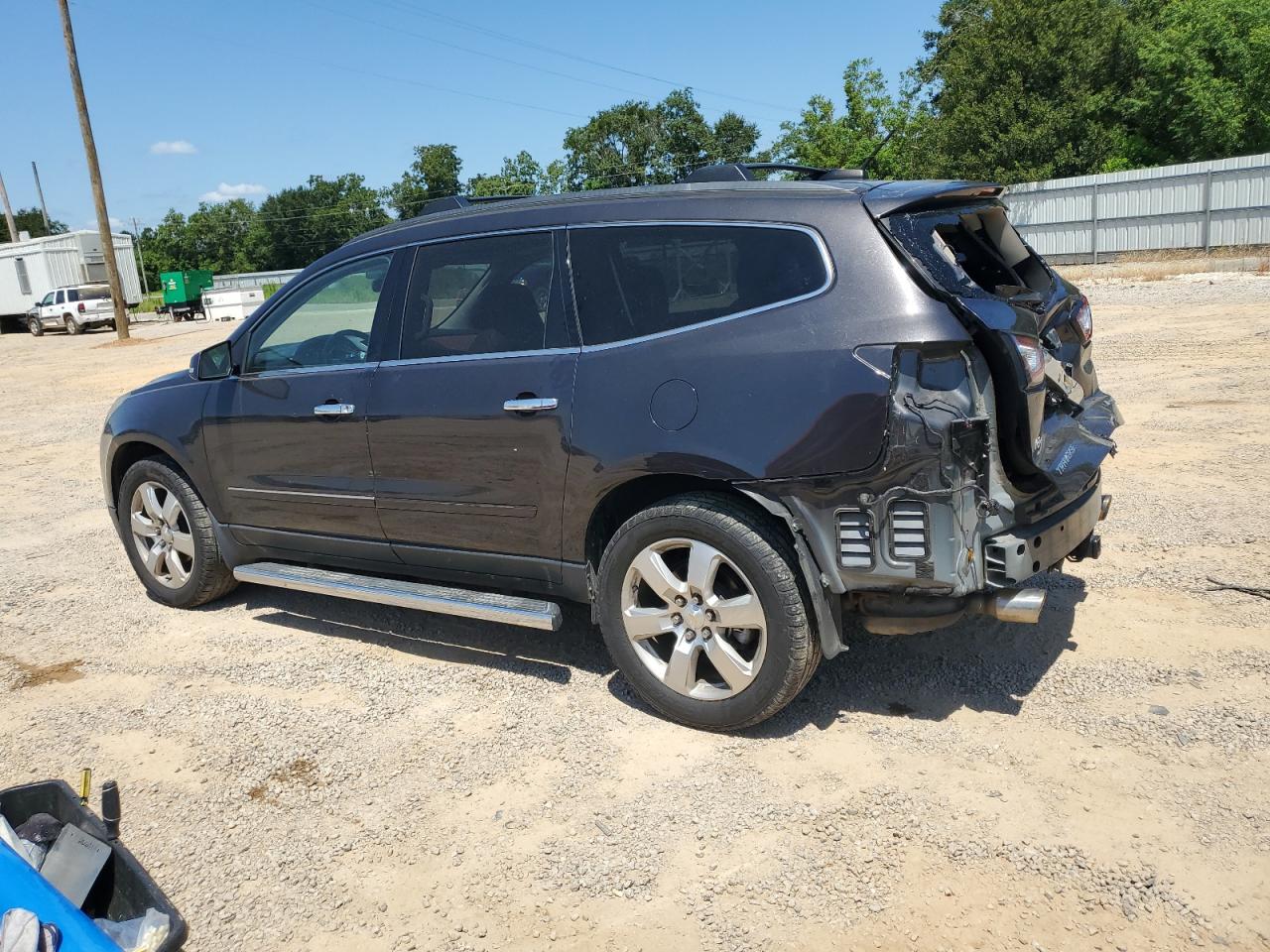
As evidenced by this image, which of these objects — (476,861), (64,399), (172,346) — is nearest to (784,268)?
(476,861)

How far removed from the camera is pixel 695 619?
373cm

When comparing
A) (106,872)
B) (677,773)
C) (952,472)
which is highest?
(952,472)

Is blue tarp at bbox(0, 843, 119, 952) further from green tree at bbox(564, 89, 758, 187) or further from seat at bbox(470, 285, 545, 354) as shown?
green tree at bbox(564, 89, 758, 187)

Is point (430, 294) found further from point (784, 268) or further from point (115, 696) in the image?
point (115, 696)

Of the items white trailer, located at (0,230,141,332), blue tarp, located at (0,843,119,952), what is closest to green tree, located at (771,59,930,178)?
white trailer, located at (0,230,141,332)

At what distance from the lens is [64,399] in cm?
1720

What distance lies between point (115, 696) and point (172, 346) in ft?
85.5

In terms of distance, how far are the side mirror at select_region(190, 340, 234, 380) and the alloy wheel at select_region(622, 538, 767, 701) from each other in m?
2.55

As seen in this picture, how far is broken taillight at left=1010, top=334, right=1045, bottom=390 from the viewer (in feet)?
10.9

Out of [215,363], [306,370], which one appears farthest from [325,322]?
[215,363]

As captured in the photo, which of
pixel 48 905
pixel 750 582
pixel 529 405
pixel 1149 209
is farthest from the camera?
pixel 1149 209

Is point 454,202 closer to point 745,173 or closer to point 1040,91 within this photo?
point 745,173

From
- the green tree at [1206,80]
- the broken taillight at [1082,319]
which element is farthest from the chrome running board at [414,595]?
the green tree at [1206,80]

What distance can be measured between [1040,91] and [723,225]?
36.8 meters
